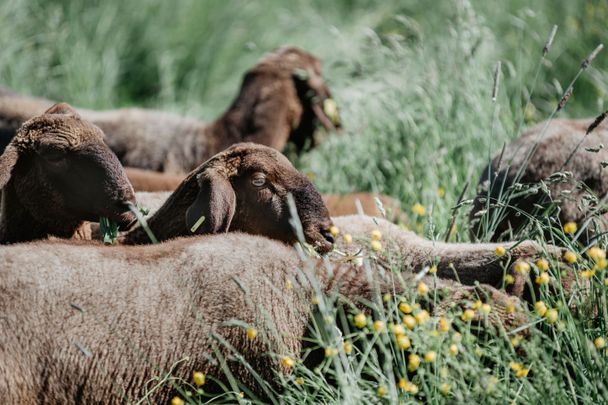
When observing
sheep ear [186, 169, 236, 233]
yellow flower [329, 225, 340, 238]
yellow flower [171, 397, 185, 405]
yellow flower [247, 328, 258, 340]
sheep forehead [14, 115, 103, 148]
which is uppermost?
sheep forehead [14, 115, 103, 148]

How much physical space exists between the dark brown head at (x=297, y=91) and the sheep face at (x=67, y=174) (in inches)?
151

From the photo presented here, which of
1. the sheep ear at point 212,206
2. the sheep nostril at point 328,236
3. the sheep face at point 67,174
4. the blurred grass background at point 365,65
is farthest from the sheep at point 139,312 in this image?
the blurred grass background at point 365,65

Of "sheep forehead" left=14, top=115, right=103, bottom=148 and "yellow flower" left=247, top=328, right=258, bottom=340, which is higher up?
"sheep forehead" left=14, top=115, right=103, bottom=148

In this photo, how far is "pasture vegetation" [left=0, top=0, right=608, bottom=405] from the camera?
12.9 feet

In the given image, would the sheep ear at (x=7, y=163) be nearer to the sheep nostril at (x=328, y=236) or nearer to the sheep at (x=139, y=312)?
the sheep at (x=139, y=312)

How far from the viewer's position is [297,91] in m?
9.07

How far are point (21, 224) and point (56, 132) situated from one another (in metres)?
0.53

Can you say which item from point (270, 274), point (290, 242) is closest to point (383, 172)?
point (290, 242)

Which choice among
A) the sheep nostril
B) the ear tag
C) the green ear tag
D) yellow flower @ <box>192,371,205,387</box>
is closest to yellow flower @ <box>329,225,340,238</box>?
the sheep nostril

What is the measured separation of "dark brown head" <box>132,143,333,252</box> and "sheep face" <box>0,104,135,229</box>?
0.29 m

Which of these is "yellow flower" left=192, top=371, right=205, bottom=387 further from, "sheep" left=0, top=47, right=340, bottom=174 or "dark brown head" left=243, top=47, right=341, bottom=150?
"dark brown head" left=243, top=47, right=341, bottom=150

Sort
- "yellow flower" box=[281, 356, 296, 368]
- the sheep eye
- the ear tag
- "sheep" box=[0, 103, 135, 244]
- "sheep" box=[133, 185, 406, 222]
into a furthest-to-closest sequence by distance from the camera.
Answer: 1. the ear tag
2. "sheep" box=[133, 185, 406, 222]
3. the sheep eye
4. "sheep" box=[0, 103, 135, 244]
5. "yellow flower" box=[281, 356, 296, 368]

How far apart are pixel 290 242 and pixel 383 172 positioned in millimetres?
2968

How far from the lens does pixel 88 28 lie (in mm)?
11586
